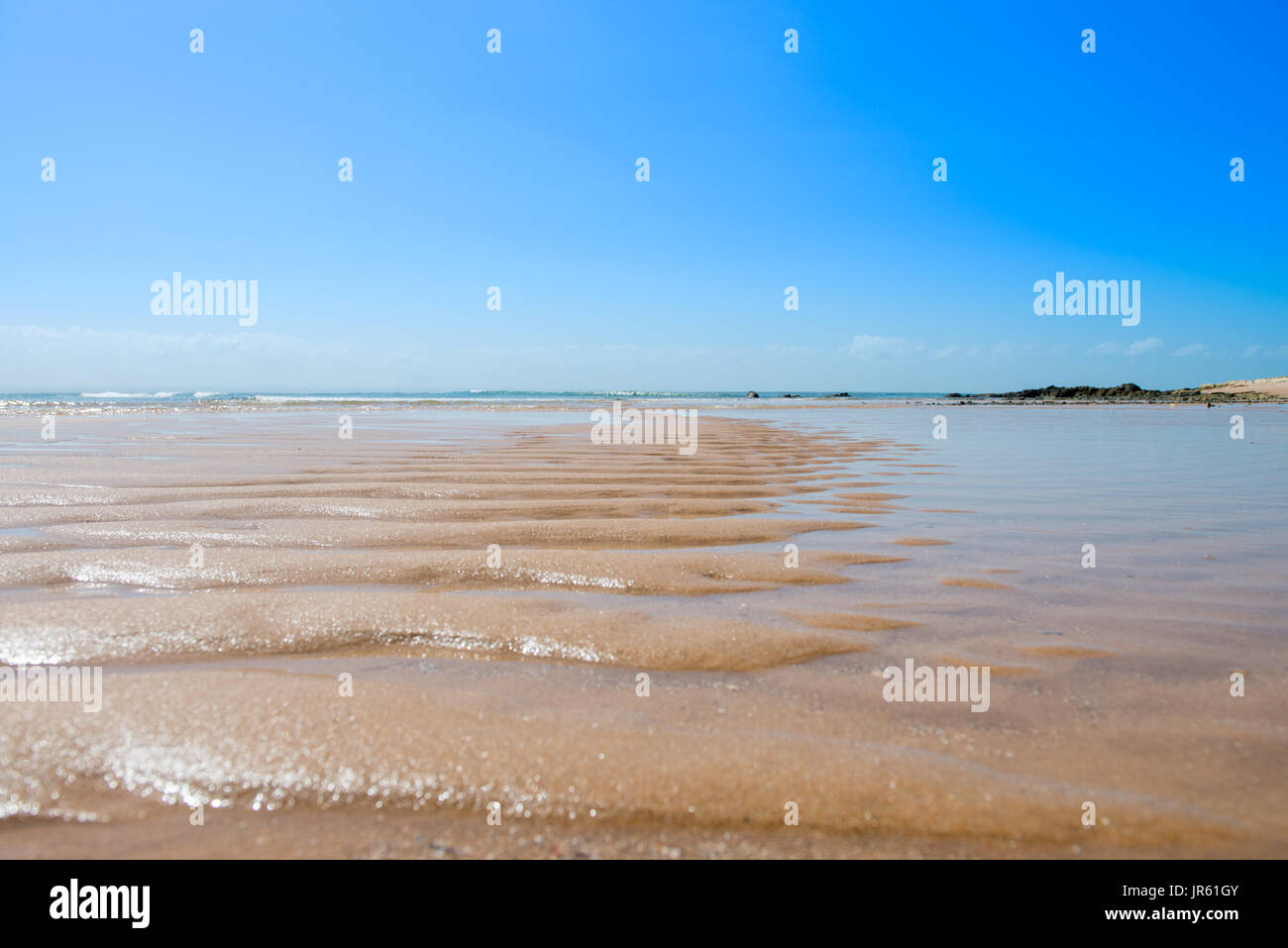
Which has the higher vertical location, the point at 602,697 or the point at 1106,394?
the point at 1106,394

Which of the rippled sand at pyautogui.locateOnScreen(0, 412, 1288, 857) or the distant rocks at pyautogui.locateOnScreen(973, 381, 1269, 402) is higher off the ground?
the distant rocks at pyautogui.locateOnScreen(973, 381, 1269, 402)

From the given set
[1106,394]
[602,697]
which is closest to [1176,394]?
[1106,394]

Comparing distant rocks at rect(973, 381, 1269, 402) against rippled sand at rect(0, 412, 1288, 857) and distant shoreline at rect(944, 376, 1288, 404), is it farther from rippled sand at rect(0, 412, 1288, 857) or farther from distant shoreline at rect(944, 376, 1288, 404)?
rippled sand at rect(0, 412, 1288, 857)

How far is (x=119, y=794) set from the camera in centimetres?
152

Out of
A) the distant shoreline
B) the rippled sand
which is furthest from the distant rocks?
the rippled sand

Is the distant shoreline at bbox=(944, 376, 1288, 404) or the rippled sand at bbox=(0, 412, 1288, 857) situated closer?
the rippled sand at bbox=(0, 412, 1288, 857)

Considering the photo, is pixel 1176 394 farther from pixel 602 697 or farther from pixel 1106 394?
pixel 602 697

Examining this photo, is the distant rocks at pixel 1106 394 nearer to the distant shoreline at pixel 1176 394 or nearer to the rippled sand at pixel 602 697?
the distant shoreline at pixel 1176 394

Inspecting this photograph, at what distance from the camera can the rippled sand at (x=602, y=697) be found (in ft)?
4.76

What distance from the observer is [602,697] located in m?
2.02

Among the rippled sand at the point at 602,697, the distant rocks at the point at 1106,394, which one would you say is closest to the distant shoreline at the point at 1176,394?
the distant rocks at the point at 1106,394

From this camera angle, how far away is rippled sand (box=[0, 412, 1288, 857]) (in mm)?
1452

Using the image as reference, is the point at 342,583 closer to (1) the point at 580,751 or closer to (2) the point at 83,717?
(2) the point at 83,717
